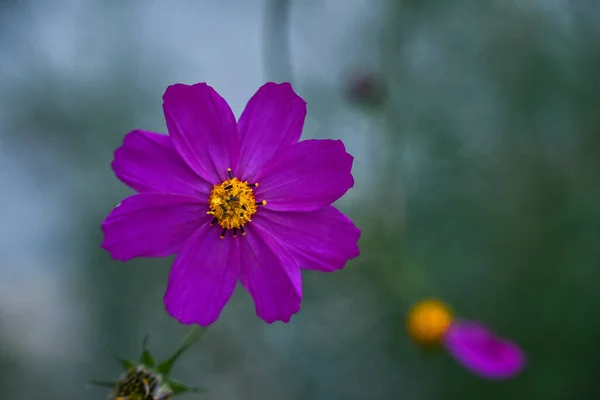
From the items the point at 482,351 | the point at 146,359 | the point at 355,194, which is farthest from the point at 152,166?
the point at 355,194

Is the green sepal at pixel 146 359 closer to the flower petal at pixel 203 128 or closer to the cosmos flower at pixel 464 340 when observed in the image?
the flower petal at pixel 203 128

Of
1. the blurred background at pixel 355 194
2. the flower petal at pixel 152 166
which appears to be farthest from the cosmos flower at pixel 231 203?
the blurred background at pixel 355 194

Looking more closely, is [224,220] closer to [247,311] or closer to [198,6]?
[247,311]

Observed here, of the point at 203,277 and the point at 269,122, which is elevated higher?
the point at 269,122

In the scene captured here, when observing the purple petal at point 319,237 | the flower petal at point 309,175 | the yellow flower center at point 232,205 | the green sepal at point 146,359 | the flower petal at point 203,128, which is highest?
the flower petal at point 203,128

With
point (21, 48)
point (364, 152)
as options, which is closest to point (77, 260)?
point (21, 48)

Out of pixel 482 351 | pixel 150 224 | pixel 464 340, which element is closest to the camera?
pixel 150 224

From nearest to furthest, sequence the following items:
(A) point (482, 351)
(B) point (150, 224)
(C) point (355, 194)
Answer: (B) point (150, 224)
(A) point (482, 351)
(C) point (355, 194)

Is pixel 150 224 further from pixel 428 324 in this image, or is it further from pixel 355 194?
pixel 355 194
